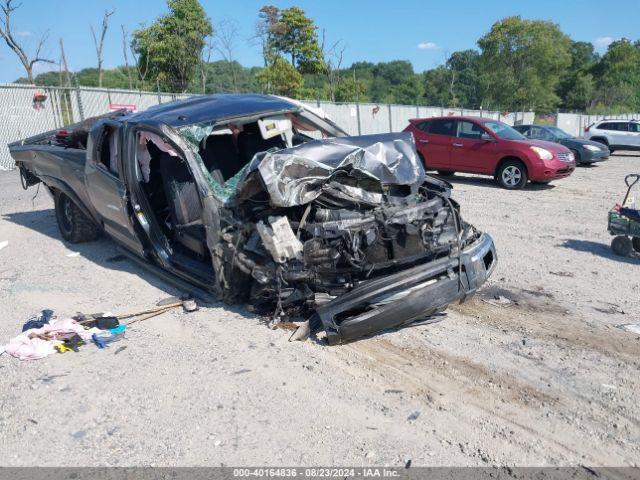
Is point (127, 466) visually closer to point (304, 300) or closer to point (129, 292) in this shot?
point (304, 300)

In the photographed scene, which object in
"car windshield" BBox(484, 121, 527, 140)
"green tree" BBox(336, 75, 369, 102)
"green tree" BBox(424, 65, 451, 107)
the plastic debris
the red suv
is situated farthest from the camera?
"green tree" BBox(424, 65, 451, 107)

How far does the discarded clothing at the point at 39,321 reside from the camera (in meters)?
4.25

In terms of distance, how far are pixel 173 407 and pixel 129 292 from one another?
2.31 metres

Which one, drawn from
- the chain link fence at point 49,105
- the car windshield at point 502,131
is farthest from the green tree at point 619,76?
the car windshield at point 502,131

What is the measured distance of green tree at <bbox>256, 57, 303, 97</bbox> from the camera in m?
29.5

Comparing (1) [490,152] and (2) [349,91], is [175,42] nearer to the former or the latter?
(2) [349,91]

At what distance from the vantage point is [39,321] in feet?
14.2

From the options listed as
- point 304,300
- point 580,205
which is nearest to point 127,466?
point 304,300

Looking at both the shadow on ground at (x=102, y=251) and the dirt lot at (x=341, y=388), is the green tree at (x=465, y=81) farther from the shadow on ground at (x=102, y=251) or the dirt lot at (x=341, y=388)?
the dirt lot at (x=341, y=388)

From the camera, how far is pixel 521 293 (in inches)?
193

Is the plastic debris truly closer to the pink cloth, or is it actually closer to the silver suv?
the pink cloth

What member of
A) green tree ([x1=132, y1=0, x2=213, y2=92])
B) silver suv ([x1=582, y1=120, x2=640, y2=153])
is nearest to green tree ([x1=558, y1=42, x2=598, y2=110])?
silver suv ([x1=582, y1=120, x2=640, y2=153])

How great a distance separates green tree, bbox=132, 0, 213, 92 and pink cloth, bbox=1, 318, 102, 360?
91.2 feet

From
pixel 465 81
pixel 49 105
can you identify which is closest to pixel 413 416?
pixel 49 105
